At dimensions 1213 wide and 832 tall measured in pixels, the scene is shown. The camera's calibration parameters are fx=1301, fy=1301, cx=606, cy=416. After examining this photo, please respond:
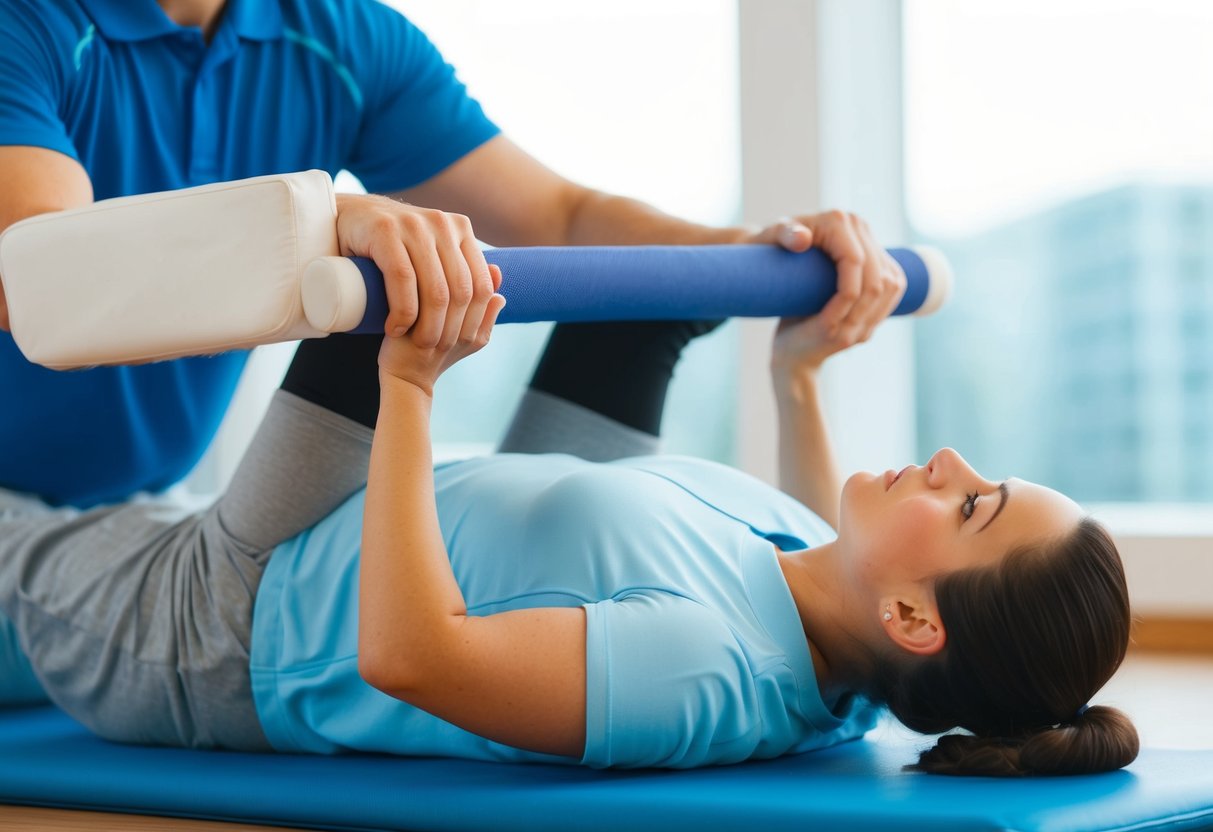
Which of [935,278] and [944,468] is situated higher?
[935,278]

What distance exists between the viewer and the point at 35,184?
1177 mm

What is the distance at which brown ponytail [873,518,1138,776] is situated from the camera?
1025 millimetres

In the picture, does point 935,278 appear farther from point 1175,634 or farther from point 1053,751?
point 1175,634

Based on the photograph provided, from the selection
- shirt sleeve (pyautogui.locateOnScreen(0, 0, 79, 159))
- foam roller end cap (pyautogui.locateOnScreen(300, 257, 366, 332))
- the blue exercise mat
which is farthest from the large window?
foam roller end cap (pyautogui.locateOnScreen(300, 257, 366, 332))

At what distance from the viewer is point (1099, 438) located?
2.38 m

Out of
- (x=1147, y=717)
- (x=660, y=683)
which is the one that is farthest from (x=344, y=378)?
(x=1147, y=717)

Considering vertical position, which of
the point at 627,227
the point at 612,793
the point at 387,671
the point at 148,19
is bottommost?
the point at 612,793

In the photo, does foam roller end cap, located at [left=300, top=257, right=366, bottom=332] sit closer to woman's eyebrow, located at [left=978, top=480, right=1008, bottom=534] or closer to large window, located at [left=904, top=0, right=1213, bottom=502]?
woman's eyebrow, located at [left=978, top=480, right=1008, bottom=534]

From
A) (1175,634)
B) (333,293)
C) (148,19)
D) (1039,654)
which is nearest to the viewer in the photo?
(333,293)

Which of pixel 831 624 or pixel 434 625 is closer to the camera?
pixel 434 625

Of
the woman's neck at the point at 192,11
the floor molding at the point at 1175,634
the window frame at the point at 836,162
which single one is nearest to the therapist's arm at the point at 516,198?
the woman's neck at the point at 192,11

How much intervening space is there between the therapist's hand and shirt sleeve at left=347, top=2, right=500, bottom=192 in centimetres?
72

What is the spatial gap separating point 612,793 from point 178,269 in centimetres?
50

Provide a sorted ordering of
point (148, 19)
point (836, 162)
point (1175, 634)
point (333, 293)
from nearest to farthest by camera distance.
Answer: point (333, 293), point (148, 19), point (1175, 634), point (836, 162)
